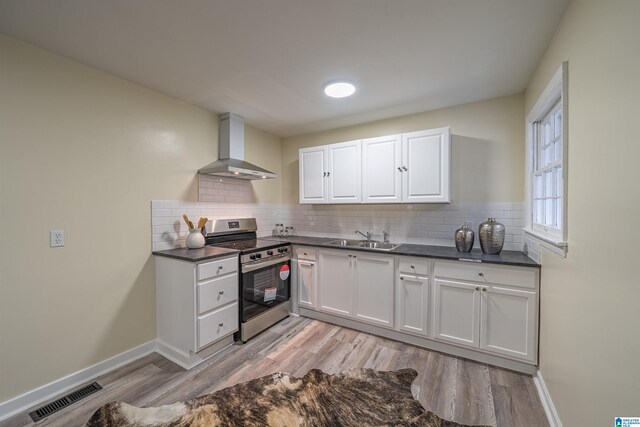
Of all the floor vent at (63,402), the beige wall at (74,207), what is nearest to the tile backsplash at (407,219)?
the beige wall at (74,207)

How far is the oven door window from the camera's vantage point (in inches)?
107

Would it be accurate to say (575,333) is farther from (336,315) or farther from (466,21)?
(336,315)

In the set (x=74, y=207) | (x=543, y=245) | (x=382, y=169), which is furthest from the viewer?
(x=382, y=169)

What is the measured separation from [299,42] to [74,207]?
6.96ft

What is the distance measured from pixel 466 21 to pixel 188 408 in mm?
3069

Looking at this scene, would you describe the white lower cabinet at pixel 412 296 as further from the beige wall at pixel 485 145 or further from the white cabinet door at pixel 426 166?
the beige wall at pixel 485 145

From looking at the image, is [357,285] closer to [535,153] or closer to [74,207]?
[535,153]

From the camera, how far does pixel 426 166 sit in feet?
9.05

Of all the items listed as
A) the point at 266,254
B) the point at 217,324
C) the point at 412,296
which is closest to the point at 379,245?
the point at 412,296

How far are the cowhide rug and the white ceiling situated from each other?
8.17 feet

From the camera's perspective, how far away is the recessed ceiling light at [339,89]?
2416 mm

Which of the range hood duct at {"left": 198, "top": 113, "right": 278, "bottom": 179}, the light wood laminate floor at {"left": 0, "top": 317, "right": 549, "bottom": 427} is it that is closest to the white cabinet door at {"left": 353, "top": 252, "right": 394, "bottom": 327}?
the light wood laminate floor at {"left": 0, "top": 317, "right": 549, "bottom": 427}

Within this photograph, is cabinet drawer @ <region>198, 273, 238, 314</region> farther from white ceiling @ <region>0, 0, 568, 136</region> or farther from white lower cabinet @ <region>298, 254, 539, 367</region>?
white ceiling @ <region>0, 0, 568, 136</region>

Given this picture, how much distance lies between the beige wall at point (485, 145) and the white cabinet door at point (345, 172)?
71 cm
